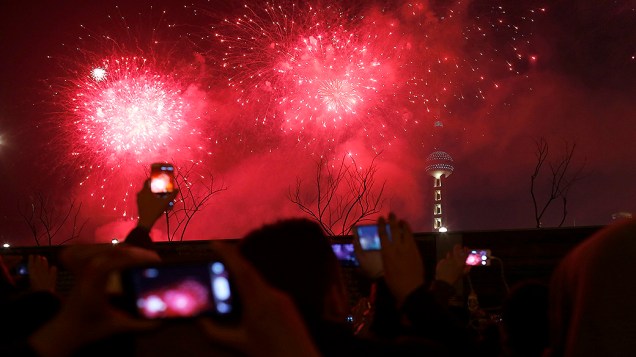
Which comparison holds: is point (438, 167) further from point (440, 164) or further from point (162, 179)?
point (162, 179)

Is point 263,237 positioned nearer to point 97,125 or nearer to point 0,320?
point 0,320

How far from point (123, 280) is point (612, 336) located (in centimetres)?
126

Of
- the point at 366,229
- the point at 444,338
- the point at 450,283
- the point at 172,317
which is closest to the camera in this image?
the point at 172,317

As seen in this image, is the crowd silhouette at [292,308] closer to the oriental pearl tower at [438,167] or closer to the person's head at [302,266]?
the person's head at [302,266]

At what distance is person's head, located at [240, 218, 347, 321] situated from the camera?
1661 mm

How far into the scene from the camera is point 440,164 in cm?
7631

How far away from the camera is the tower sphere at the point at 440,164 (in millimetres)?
76625

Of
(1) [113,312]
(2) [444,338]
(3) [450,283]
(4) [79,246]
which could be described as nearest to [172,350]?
(1) [113,312]

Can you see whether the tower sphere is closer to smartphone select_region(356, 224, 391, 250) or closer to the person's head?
smartphone select_region(356, 224, 391, 250)

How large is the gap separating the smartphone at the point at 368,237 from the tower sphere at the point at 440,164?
75.1 meters

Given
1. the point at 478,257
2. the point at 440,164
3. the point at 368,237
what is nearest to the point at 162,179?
the point at 368,237

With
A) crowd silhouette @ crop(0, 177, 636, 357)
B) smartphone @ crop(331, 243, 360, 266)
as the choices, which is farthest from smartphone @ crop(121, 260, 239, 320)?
smartphone @ crop(331, 243, 360, 266)

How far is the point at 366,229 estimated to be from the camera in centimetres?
286

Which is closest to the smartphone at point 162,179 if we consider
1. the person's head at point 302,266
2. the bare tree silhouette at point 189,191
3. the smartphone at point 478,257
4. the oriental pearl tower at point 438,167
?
the person's head at point 302,266
